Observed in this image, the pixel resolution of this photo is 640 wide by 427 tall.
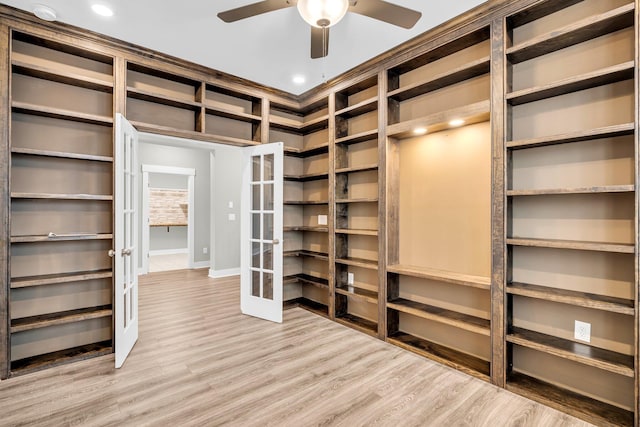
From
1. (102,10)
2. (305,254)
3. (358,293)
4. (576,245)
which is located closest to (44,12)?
(102,10)

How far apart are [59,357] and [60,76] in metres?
2.32

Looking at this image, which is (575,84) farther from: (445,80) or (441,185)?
(441,185)

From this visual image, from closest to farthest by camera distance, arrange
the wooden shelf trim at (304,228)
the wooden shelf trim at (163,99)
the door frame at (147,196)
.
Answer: the wooden shelf trim at (163,99)
the wooden shelf trim at (304,228)
the door frame at (147,196)

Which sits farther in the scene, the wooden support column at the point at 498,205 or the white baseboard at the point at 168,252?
the white baseboard at the point at 168,252

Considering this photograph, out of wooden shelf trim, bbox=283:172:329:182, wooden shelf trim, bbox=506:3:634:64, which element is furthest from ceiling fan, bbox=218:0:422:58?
wooden shelf trim, bbox=283:172:329:182

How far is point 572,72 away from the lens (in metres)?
2.19

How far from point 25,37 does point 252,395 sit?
3.28 metres

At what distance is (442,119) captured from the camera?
2719 millimetres

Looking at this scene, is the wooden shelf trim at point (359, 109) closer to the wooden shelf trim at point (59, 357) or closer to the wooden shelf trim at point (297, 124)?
the wooden shelf trim at point (297, 124)

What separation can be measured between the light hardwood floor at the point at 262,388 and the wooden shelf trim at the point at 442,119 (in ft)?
6.70

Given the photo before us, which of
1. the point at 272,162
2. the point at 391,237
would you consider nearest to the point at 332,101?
the point at 272,162

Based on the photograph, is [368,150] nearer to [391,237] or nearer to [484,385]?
[391,237]

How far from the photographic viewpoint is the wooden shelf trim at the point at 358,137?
3.34 meters

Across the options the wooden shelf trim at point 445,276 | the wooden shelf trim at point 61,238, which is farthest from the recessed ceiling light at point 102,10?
the wooden shelf trim at point 445,276
